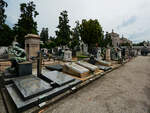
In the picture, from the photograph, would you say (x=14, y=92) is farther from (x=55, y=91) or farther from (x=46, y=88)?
(x=55, y=91)

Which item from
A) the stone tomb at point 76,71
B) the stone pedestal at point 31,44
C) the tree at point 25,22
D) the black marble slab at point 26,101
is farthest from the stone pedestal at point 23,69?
the tree at point 25,22

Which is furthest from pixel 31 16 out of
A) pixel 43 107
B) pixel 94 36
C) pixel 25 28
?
pixel 43 107

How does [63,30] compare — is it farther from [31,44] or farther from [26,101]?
[26,101]

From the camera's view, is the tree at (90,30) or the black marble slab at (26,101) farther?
the tree at (90,30)

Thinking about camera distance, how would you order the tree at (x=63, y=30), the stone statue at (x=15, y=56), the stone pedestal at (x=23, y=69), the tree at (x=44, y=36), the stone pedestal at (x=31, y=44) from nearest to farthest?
the stone pedestal at (x=23, y=69) → the stone statue at (x=15, y=56) → the stone pedestal at (x=31, y=44) → the tree at (x=63, y=30) → the tree at (x=44, y=36)

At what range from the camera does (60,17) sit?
53.0 ft

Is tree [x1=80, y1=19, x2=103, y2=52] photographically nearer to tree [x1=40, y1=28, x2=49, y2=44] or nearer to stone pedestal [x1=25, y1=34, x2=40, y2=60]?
stone pedestal [x1=25, y1=34, x2=40, y2=60]

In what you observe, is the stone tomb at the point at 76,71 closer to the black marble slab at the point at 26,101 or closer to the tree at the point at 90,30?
the black marble slab at the point at 26,101

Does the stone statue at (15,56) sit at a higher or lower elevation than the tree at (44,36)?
lower

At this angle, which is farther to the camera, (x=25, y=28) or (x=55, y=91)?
(x=25, y=28)

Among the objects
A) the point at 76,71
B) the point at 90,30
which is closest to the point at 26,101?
the point at 76,71

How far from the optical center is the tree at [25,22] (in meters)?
12.5

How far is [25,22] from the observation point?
1287 centimetres

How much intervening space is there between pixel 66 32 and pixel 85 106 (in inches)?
612
